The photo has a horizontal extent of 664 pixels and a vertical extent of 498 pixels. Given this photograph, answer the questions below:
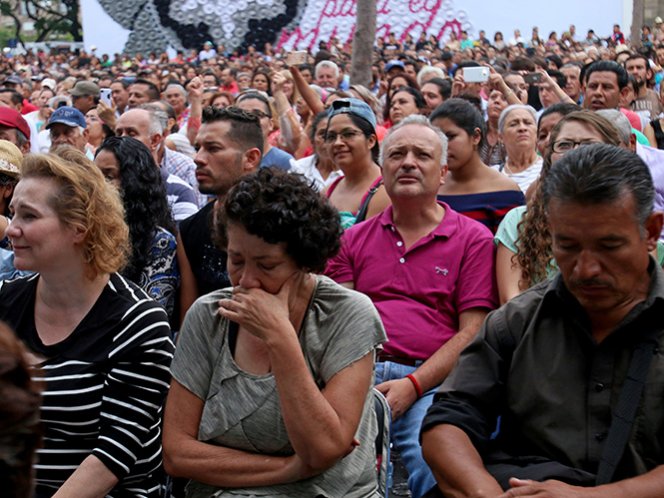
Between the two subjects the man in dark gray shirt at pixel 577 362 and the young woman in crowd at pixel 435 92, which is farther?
the young woman in crowd at pixel 435 92

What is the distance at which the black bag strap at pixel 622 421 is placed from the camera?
8.34ft

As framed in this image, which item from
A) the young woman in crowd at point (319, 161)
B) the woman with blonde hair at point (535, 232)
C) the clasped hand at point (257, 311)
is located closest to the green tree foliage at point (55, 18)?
the young woman in crowd at point (319, 161)

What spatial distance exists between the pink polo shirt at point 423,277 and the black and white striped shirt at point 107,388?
4.25ft

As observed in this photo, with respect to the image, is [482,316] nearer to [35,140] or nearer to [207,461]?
A: [207,461]

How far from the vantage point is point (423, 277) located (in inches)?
174

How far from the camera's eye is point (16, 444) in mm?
1478

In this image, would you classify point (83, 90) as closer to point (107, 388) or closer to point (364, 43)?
point (364, 43)

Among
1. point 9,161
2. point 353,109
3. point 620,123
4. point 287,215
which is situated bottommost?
point 9,161

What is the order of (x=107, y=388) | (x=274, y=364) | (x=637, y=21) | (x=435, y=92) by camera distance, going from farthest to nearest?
(x=637, y=21)
(x=435, y=92)
(x=107, y=388)
(x=274, y=364)

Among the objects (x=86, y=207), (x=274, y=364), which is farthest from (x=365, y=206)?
(x=274, y=364)

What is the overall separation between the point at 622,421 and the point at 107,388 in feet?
5.42

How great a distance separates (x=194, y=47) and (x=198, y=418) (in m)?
37.4

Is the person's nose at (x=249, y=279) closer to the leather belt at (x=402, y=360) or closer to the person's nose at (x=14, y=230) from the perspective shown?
the person's nose at (x=14, y=230)

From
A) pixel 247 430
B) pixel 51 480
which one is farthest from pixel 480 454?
pixel 51 480
